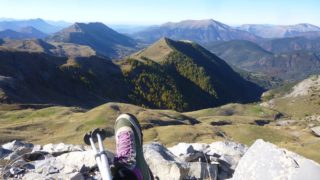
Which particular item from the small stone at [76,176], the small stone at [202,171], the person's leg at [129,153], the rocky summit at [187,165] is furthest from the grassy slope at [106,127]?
the person's leg at [129,153]

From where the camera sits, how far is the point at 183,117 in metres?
138

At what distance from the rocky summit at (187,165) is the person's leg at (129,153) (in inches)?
72.2

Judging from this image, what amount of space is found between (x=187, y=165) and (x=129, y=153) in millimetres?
3487

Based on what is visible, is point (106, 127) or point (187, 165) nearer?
point (187, 165)

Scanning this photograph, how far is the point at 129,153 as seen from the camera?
30.9 feet

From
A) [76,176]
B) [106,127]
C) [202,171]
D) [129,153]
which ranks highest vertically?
[129,153]

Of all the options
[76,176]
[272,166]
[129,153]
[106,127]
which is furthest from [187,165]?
[106,127]

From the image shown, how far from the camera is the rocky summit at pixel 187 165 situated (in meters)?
7.92

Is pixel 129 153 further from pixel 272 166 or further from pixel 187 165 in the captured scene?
pixel 187 165

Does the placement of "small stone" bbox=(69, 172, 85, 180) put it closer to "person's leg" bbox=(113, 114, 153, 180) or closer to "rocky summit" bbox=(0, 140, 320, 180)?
"rocky summit" bbox=(0, 140, 320, 180)

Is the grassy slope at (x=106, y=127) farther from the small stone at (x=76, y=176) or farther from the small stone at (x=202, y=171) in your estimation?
the small stone at (x=76, y=176)

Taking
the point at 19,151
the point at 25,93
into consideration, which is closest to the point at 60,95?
the point at 25,93

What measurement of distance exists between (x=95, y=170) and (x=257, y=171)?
5585mm

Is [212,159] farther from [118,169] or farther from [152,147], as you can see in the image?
[118,169]
